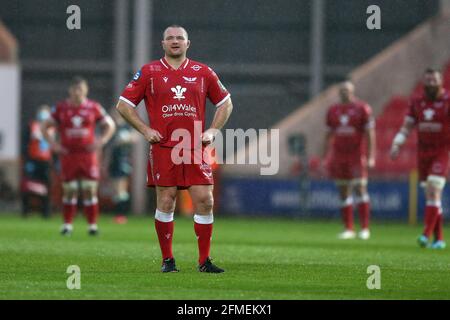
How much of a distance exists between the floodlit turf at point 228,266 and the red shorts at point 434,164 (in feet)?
3.06

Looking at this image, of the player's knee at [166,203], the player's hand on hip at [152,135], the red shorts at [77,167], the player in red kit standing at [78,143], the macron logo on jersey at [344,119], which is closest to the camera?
the player's hand on hip at [152,135]

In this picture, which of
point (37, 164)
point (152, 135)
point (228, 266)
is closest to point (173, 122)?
point (152, 135)

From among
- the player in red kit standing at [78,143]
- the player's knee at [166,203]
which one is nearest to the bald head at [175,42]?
the player's knee at [166,203]

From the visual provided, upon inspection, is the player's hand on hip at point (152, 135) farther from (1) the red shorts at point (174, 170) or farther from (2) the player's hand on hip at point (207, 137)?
(2) the player's hand on hip at point (207, 137)

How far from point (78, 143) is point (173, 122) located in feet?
23.2

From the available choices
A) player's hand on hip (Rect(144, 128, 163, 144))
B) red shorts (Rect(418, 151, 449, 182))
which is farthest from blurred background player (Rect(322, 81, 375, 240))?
player's hand on hip (Rect(144, 128, 163, 144))

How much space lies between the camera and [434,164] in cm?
1470

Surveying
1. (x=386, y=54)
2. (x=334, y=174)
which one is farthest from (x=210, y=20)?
(x=334, y=174)

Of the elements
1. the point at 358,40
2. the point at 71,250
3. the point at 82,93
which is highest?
the point at 358,40

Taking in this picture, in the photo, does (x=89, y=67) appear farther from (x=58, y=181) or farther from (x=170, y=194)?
(x=170, y=194)

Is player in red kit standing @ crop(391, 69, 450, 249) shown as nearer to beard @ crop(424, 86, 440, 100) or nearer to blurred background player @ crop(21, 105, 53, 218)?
beard @ crop(424, 86, 440, 100)

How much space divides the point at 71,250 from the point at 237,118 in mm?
19311

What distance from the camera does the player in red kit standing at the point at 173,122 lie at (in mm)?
10227
